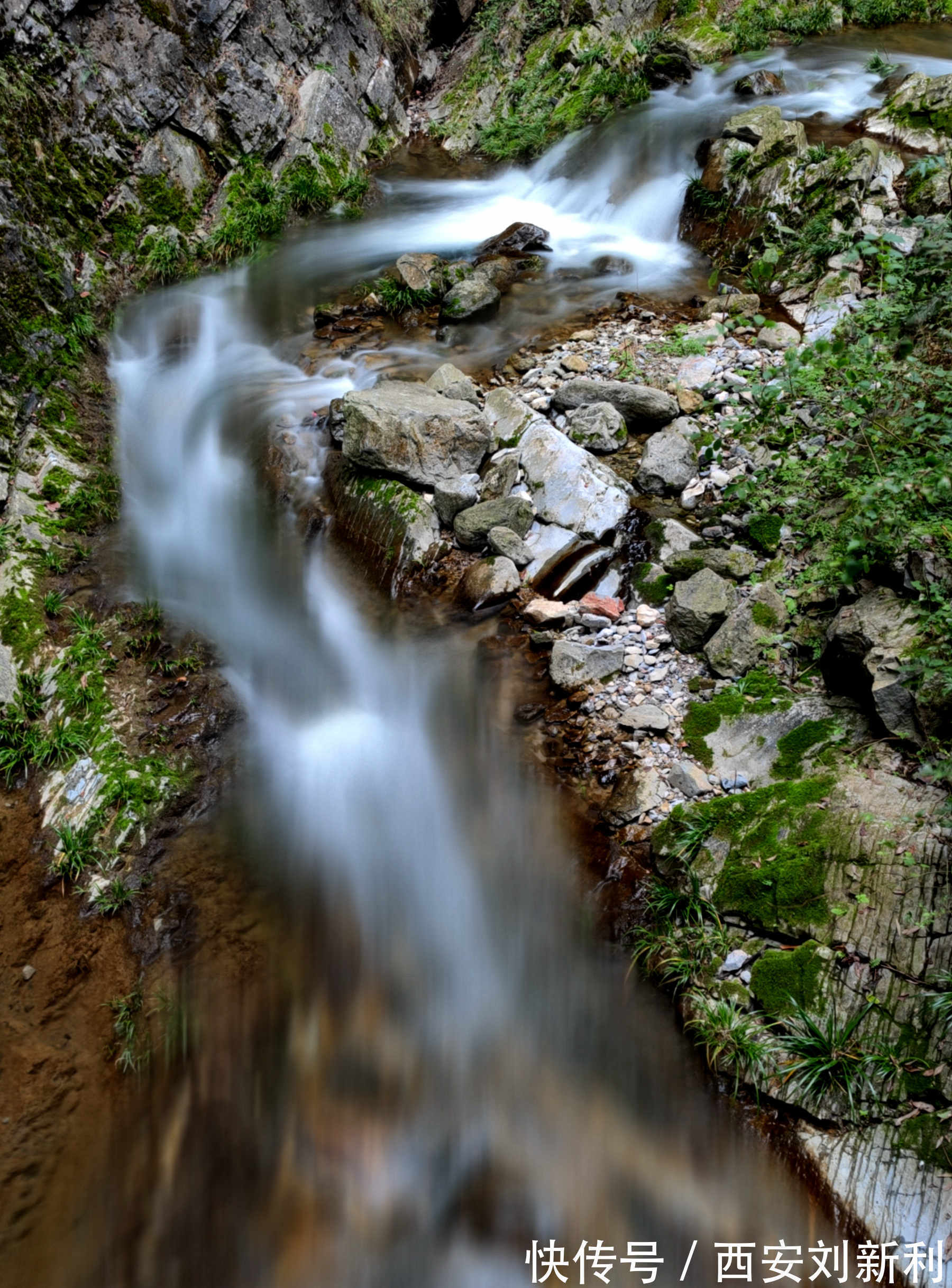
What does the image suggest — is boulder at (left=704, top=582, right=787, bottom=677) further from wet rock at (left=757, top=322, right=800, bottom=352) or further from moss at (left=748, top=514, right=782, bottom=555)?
wet rock at (left=757, top=322, right=800, bottom=352)

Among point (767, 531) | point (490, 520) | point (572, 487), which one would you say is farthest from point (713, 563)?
point (490, 520)

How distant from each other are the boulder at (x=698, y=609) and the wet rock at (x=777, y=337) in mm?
3300

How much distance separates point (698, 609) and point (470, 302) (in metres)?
5.84

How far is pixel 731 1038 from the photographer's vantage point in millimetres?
3609

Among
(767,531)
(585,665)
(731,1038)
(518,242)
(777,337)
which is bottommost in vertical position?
(731,1038)

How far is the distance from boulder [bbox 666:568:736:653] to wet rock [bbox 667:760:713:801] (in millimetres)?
946

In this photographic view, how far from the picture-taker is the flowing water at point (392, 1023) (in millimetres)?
3342

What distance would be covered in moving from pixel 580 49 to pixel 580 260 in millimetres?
7616

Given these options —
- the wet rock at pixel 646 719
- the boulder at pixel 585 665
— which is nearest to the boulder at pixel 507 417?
the boulder at pixel 585 665

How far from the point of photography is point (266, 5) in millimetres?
12289

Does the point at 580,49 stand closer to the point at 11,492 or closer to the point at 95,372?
the point at 95,372

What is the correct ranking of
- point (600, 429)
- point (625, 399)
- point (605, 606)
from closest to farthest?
1. point (605, 606)
2. point (600, 429)
3. point (625, 399)

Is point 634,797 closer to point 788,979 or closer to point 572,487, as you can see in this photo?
point 788,979

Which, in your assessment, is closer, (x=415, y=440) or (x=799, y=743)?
(x=799, y=743)
